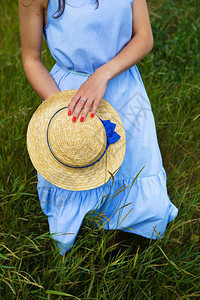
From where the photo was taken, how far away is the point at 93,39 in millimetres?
1661

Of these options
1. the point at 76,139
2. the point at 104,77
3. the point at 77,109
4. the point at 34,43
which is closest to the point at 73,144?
the point at 76,139

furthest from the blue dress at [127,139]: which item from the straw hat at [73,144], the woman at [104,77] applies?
the straw hat at [73,144]

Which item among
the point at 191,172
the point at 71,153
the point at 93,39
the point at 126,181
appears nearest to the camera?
the point at 71,153

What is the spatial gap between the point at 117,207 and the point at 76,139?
0.46 meters

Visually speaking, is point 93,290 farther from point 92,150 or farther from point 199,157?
point 199,157

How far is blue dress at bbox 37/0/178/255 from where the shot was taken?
166cm

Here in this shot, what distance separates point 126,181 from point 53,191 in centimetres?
39

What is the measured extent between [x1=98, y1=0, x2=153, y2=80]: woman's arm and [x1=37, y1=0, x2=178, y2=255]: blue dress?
0.05 m

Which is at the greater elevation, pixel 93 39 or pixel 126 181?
pixel 93 39

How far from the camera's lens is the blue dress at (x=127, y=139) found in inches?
65.4

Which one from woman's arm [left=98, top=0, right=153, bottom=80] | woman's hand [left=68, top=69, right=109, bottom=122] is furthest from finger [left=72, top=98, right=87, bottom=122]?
woman's arm [left=98, top=0, right=153, bottom=80]

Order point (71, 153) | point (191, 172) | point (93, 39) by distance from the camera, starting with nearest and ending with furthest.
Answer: point (71, 153), point (93, 39), point (191, 172)

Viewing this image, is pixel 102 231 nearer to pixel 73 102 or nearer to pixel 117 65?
pixel 73 102

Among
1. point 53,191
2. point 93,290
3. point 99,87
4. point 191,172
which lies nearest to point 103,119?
point 99,87
